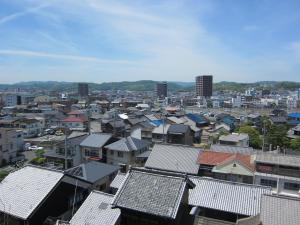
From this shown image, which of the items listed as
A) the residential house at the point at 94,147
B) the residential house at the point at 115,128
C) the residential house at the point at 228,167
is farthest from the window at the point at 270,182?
the residential house at the point at 115,128

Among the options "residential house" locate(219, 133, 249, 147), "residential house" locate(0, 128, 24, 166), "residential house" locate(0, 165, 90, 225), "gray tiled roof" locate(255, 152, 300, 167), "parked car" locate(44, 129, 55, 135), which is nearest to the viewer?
"residential house" locate(0, 165, 90, 225)

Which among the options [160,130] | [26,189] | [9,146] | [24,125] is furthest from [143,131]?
[26,189]

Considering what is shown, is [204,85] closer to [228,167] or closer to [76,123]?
[76,123]

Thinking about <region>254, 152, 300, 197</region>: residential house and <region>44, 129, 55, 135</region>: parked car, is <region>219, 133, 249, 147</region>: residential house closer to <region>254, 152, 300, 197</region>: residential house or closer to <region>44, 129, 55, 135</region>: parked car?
<region>254, 152, 300, 197</region>: residential house

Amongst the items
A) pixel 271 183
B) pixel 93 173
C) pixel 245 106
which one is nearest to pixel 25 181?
pixel 93 173

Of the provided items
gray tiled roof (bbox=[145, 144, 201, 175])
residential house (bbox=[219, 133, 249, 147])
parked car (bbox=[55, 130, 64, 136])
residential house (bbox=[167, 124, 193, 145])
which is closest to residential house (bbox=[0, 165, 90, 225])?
gray tiled roof (bbox=[145, 144, 201, 175])

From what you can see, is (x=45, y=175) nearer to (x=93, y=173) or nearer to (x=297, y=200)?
(x=93, y=173)

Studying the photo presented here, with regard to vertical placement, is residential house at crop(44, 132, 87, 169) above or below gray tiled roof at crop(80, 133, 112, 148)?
below
